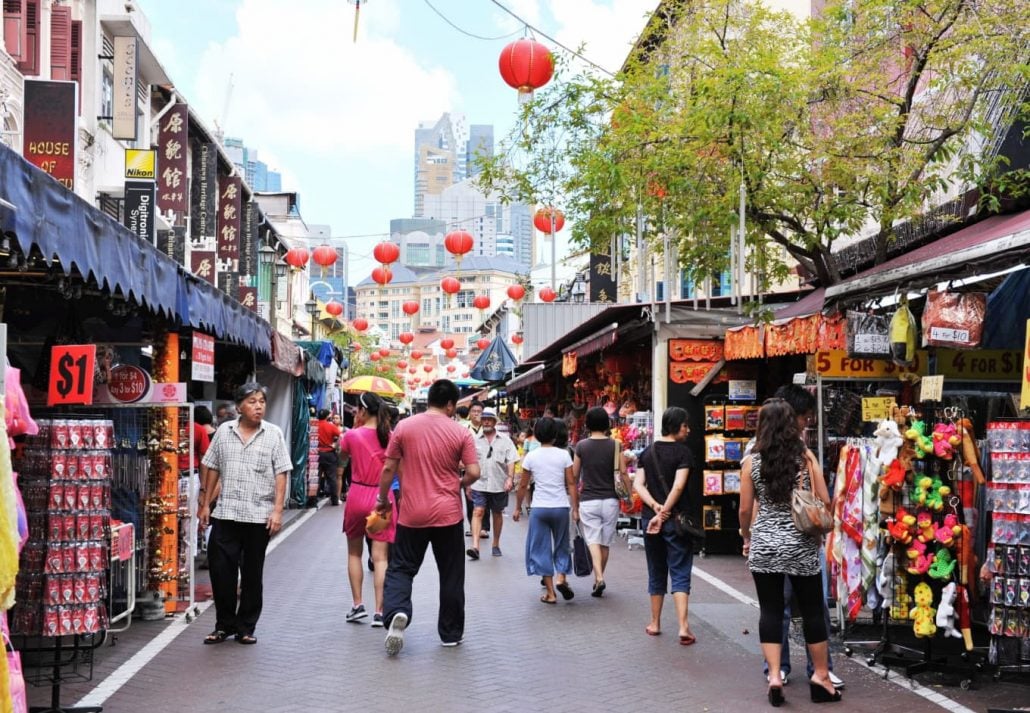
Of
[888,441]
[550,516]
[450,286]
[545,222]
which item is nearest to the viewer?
[888,441]

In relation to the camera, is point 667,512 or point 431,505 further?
point 667,512

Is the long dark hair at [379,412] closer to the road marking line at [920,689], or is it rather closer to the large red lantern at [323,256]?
the road marking line at [920,689]

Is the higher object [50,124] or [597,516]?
[50,124]

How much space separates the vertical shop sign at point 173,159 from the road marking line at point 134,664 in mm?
13480

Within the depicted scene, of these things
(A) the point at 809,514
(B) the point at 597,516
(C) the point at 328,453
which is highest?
(A) the point at 809,514

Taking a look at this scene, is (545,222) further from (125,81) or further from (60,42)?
(60,42)

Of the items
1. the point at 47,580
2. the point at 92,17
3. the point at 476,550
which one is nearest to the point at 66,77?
the point at 92,17

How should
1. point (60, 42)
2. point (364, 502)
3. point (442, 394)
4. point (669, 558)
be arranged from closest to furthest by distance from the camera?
point (442, 394)
point (669, 558)
point (364, 502)
point (60, 42)

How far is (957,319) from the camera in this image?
809 centimetres

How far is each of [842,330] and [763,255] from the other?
15.8ft

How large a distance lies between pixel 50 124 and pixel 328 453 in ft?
38.3

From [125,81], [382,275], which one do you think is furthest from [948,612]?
[382,275]

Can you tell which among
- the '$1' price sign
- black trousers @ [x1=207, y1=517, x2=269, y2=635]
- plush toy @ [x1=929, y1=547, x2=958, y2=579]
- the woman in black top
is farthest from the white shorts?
the '$1' price sign

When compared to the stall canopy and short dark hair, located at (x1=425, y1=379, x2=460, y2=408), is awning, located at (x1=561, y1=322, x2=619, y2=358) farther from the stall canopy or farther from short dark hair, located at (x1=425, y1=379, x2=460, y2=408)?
short dark hair, located at (x1=425, y1=379, x2=460, y2=408)
